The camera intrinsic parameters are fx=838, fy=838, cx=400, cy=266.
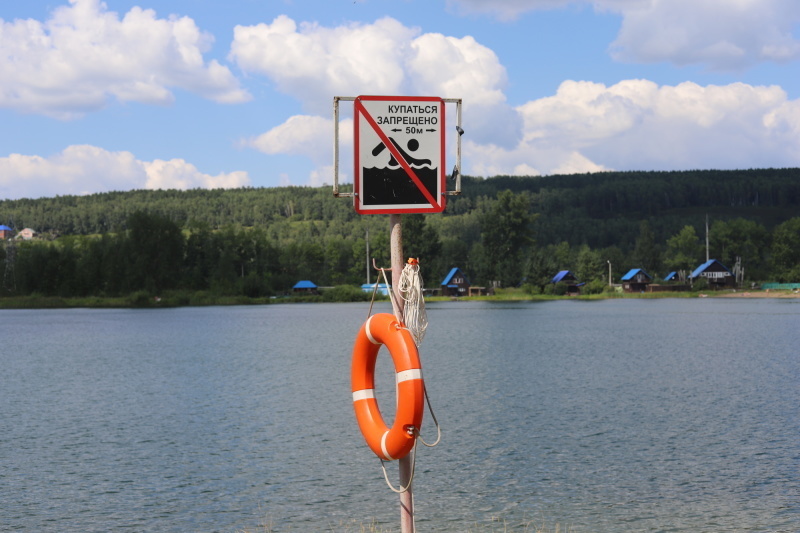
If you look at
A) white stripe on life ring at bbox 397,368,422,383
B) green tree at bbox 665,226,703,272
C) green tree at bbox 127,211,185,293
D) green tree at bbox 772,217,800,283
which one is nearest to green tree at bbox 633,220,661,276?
green tree at bbox 665,226,703,272

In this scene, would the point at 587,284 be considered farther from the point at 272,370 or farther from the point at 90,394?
the point at 90,394

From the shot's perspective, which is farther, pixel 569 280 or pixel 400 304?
pixel 569 280

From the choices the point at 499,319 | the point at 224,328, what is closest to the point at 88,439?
the point at 224,328

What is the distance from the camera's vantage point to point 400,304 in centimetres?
804

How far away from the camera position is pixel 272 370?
118 feet

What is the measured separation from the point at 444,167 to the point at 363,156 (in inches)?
30.9

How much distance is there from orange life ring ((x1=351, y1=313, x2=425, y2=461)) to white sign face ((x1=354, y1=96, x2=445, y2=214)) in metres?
1.17

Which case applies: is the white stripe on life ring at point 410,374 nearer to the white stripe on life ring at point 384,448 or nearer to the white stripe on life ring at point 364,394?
the white stripe on life ring at point 384,448

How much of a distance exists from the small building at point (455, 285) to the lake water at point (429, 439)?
87234 mm

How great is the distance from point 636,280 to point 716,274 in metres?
12.3

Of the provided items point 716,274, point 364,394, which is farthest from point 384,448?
point 716,274

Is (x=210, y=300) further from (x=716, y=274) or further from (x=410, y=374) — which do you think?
(x=410, y=374)

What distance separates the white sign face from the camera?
7.80m

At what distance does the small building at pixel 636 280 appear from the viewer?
13238cm
